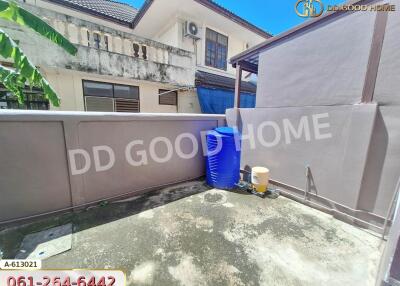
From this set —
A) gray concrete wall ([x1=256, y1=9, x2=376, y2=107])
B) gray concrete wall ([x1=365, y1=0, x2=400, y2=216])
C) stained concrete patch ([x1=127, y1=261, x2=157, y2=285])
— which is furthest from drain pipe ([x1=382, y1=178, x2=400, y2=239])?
stained concrete patch ([x1=127, y1=261, x2=157, y2=285])

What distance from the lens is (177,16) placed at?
809cm

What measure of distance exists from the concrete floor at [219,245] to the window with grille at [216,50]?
8.72 meters

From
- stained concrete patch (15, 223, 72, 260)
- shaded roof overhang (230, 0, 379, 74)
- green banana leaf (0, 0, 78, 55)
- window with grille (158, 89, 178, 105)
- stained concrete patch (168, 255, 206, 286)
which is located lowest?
stained concrete patch (15, 223, 72, 260)

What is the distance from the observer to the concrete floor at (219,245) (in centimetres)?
200

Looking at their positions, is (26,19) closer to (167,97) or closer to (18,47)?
(18,47)

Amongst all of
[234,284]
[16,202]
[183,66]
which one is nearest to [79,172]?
[16,202]

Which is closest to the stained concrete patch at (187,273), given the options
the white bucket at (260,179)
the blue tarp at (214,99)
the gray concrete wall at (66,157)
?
the gray concrete wall at (66,157)

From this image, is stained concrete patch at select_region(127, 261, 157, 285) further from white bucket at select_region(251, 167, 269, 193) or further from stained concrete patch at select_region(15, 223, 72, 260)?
white bucket at select_region(251, 167, 269, 193)

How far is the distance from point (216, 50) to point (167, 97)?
4243mm

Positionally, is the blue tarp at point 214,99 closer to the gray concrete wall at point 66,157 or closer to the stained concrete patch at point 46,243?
the gray concrete wall at point 66,157

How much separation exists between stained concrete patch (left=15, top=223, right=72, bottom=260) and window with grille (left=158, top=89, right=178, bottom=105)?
643cm

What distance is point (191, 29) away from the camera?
8.34 meters

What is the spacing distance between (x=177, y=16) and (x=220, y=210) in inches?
342

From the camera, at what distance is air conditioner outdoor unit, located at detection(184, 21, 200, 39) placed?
8242 millimetres
